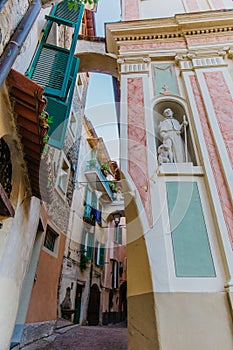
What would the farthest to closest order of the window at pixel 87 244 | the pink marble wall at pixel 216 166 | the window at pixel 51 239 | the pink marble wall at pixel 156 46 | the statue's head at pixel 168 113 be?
the window at pixel 87 244 < the window at pixel 51 239 < the pink marble wall at pixel 156 46 < the statue's head at pixel 168 113 < the pink marble wall at pixel 216 166

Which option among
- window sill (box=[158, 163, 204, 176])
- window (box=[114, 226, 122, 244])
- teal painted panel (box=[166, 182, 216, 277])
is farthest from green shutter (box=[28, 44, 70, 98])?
window (box=[114, 226, 122, 244])

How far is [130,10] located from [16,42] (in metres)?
5.03

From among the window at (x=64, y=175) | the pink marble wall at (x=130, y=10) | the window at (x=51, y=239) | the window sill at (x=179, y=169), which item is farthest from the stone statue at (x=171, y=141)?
the window at (x=64, y=175)

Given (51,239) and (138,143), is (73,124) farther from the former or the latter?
(138,143)

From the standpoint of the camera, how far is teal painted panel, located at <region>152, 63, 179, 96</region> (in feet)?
14.8

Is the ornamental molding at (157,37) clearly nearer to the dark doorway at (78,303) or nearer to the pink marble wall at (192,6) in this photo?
the pink marble wall at (192,6)

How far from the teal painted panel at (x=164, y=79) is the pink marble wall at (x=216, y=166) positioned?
0.40 meters

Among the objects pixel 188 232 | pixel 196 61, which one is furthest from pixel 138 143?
pixel 196 61

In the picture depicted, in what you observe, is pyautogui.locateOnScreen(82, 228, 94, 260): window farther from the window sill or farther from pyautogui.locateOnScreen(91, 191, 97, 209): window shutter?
the window sill

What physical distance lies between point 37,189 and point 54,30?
4.88 m

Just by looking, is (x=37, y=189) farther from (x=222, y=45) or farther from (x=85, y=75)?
(x=85, y=75)

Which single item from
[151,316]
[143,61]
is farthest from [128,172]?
[143,61]

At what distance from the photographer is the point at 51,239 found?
305 inches

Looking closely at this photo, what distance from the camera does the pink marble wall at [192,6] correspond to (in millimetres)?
5987
